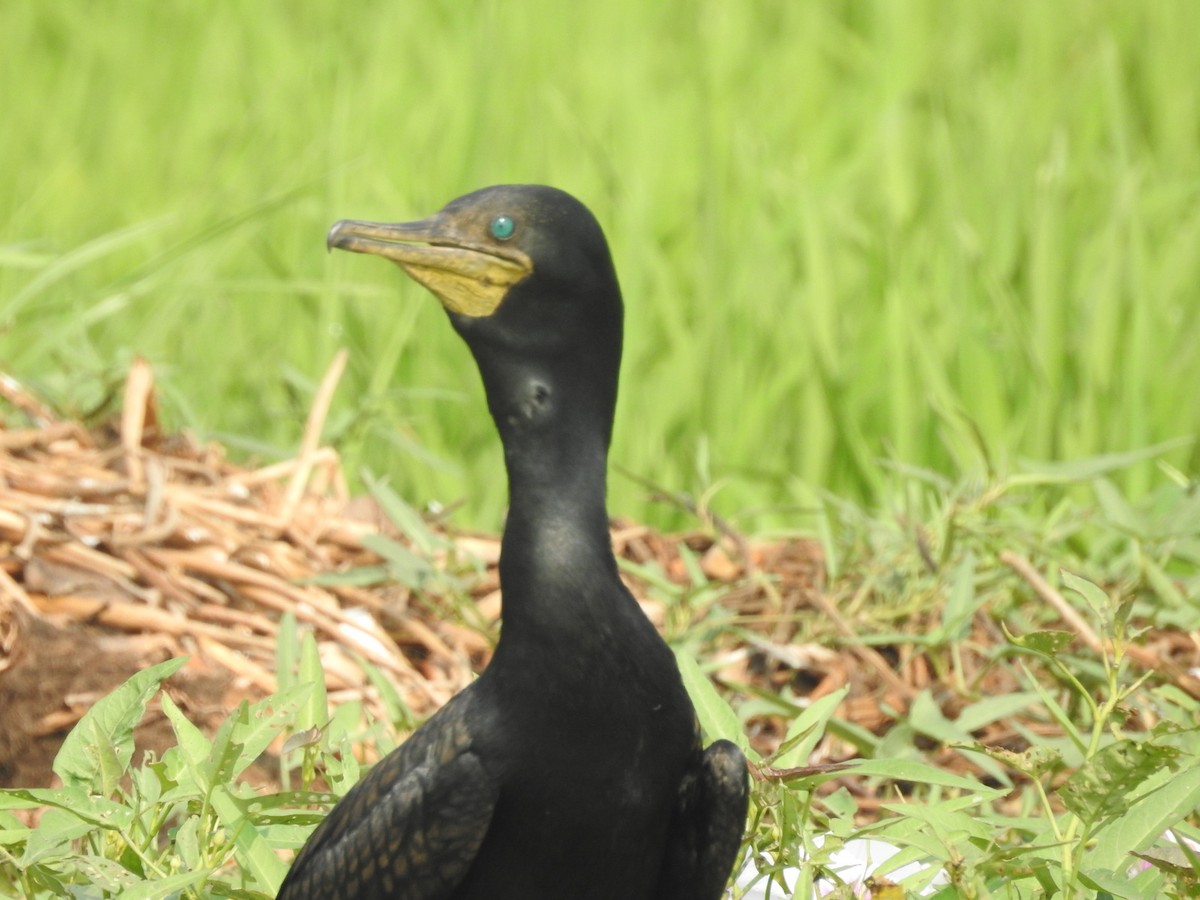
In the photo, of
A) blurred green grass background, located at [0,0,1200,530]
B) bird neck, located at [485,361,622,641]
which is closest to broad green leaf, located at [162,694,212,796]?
bird neck, located at [485,361,622,641]

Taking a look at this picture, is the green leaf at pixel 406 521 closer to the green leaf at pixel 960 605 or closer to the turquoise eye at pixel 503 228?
the green leaf at pixel 960 605

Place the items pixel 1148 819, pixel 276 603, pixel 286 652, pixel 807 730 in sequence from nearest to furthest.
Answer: pixel 1148 819 < pixel 807 730 < pixel 286 652 < pixel 276 603

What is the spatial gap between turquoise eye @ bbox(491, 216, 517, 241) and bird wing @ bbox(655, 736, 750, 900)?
0.60 meters

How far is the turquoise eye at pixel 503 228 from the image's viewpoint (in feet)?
5.99

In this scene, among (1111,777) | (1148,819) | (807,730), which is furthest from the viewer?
(807,730)

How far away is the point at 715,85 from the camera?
5277mm

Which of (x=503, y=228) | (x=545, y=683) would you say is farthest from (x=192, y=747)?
(x=503, y=228)

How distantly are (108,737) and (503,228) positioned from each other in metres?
0.78

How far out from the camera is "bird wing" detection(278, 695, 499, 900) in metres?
1.78

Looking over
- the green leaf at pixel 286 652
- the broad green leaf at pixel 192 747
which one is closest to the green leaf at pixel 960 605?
the green leaf at pixel 286 652

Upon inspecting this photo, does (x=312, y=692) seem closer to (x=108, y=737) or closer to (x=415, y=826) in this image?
(x=108, y=737)

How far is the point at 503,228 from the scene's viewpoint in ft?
6.00

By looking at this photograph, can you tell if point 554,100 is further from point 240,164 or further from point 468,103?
point 240,164

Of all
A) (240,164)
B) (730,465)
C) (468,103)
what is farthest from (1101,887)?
(240,164)
